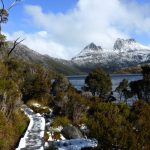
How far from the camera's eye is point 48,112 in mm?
51781

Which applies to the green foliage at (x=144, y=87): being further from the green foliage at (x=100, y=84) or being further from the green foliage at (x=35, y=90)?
the green foliage at (x=35, y=90)

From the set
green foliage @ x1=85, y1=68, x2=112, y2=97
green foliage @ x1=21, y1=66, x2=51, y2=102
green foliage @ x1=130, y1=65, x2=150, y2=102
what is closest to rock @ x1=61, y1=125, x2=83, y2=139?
green foliage @ x1=21, y1=66, x2=51, y2=102

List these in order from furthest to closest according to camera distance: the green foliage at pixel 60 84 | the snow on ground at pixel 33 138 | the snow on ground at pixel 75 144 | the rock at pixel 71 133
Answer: the green foliage at pixel 60 84 < the rock at pixel 71 133 < the snow on ground at pixel 75 144 < the snow on ground at pixel 33 138

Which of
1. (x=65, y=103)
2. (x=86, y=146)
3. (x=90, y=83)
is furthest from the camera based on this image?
(x=90, y=83)

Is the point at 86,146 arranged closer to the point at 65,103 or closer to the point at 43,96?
the point at 65,103

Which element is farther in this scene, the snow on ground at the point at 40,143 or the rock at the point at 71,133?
the rock at the point at 71,133

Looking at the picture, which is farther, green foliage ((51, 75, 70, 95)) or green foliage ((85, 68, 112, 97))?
green foliage ((85, 68, 112, 97))

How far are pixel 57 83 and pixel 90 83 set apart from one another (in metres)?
9.13

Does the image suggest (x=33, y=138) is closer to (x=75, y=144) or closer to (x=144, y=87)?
(x=75, y=144)

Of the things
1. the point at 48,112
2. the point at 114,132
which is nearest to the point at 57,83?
the point at 48,112

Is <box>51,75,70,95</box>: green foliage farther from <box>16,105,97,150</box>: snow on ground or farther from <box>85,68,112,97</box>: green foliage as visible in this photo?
<box>16,105,97,150</box>: snow on ground

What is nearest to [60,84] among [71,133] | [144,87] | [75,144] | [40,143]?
[144,87]

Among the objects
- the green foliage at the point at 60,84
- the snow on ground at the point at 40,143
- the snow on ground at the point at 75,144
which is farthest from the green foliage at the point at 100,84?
the snow on ground at the point at 75,144

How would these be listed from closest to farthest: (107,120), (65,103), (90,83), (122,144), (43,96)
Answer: (122,144) < (107,120) < (65,103) < (43,96) < (90,83)
